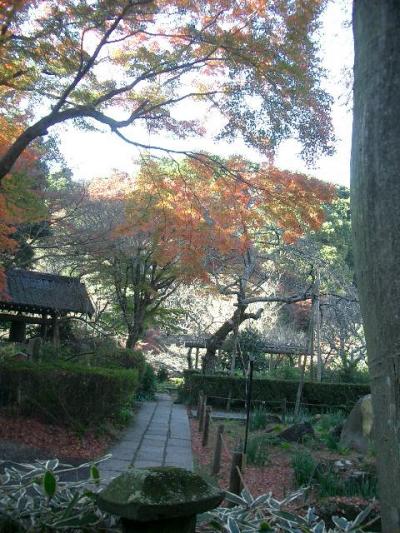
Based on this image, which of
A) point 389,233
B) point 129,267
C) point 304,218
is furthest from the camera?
point 129,267

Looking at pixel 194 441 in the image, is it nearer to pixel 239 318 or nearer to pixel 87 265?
pixel 239 318

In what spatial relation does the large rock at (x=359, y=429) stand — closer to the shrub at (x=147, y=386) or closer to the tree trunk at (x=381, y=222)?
the tree trunk at (x=381, y=222)

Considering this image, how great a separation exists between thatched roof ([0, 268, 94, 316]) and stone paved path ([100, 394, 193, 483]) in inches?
220

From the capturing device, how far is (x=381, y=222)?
1881 mm

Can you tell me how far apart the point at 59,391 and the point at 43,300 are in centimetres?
972

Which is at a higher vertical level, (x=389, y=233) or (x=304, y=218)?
(x=304, y=218)

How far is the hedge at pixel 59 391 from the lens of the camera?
8.52 metres

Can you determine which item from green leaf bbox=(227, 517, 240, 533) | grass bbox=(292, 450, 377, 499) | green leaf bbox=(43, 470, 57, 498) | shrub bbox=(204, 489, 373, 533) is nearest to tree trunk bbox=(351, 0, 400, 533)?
shrub bbox=(204, 489, 373, 533)

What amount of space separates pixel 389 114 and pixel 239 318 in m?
15.2

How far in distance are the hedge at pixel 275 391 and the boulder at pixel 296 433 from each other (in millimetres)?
5900

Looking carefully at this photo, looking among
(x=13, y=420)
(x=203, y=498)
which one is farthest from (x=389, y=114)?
(x=13, y=420)

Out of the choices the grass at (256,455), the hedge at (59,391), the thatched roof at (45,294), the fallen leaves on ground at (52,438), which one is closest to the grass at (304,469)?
the grass at (256,455)

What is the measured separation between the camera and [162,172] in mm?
10812

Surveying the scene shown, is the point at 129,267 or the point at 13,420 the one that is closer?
the point at 13,420
